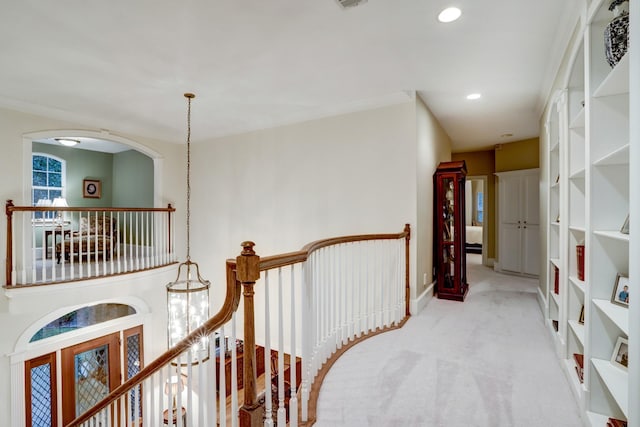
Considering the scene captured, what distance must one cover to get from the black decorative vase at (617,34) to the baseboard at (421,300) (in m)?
2.69

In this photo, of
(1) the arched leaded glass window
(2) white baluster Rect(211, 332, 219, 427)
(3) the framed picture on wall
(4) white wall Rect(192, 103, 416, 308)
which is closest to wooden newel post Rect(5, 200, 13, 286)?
(1) the arched leaded glass window

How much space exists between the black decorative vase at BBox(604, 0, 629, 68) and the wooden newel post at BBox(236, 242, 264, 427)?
198cm

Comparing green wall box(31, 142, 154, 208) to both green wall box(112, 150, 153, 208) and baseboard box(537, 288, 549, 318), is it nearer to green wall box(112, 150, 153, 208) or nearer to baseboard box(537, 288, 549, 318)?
green wall box(112, 150, 153, 208)

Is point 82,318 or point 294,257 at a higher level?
point 294,257

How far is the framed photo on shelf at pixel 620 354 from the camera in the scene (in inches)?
61.2

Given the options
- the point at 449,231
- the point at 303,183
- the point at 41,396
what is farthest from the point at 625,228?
the point at 41,396

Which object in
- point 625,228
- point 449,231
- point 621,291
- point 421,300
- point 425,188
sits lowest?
point 421,300

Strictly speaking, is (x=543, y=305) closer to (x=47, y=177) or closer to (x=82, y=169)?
(x=82, y=169)

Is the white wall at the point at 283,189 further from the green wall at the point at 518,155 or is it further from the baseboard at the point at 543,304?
the green wall at the point at 518,155

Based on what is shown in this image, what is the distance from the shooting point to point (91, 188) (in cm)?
738

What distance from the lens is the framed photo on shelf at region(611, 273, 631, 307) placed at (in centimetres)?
153

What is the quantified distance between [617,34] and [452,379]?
2182mm

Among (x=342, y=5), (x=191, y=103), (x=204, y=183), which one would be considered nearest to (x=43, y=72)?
(x=191, y=103)

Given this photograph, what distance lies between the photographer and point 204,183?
18.8 ft
